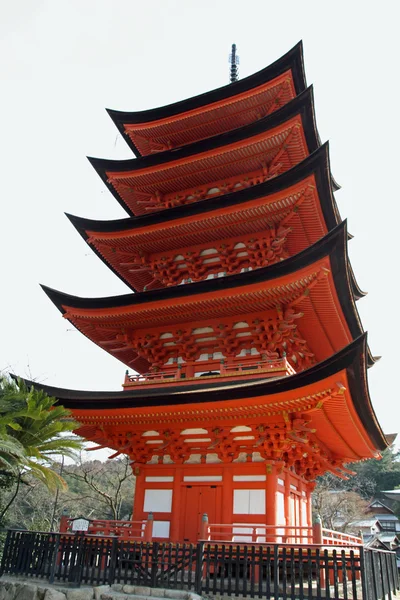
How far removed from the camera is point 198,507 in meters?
12.6

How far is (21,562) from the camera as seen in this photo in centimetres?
1088

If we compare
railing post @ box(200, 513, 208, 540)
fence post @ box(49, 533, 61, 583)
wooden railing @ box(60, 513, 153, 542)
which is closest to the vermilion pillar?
railing post @ box(200, 513, 208, 540)

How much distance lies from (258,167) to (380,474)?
48.7 meters

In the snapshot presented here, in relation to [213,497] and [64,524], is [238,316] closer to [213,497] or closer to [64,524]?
[213,497]

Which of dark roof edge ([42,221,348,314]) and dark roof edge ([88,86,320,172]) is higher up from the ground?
dark roof edge ([88,86,320,172])

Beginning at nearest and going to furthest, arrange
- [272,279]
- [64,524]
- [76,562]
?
[76,562] < [64,524] < [272,279]

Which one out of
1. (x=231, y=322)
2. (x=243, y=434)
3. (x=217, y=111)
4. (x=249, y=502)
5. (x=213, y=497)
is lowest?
(x=249, y=502)

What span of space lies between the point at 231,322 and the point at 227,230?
3.32 meters

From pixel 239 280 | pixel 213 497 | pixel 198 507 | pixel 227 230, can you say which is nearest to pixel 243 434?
pixel 213 497

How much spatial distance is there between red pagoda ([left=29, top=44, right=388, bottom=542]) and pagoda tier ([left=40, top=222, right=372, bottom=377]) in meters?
0.04

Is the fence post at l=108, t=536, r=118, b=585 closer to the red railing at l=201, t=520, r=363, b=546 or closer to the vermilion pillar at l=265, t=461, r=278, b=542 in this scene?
the red railing at l=201, t=520, r=363, b=546

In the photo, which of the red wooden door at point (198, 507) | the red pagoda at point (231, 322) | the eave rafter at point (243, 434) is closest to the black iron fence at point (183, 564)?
the red pagoda at point (231, 322)

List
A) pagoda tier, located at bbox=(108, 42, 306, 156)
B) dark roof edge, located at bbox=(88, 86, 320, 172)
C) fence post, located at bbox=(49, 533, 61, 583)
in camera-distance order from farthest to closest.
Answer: pagoda tier, located at bbox=(108, 42, 306, 156), dark roof edge, located at bbox=(88, 86, 320, 172), fence post, located at bbox=(49, 533, 61, 583)

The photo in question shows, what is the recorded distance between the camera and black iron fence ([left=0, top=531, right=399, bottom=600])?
8.80 meters
